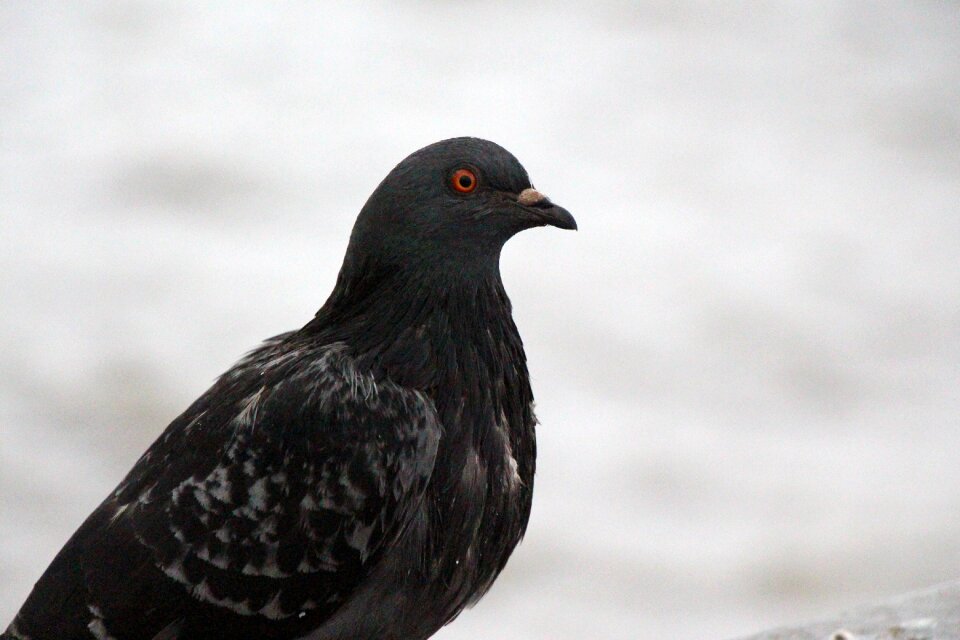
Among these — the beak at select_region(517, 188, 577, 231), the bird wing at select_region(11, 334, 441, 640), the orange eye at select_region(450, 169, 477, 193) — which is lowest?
the bird wing at select_region(11, 334, 441, 640)

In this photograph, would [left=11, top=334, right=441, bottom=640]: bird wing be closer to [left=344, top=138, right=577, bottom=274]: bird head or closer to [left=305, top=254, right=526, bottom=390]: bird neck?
[left=305, top=254, right=526, bottom=390]: bird neck

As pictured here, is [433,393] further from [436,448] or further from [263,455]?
[263,455]

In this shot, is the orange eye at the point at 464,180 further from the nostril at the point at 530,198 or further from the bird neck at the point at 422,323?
the bird neck at the point at 422,323

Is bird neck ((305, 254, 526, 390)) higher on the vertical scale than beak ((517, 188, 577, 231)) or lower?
lower

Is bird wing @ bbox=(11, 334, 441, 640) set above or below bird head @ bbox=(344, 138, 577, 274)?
below

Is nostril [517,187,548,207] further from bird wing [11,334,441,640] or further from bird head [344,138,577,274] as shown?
bird wing [11,334,441,640]

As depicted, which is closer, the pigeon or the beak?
the pigeon

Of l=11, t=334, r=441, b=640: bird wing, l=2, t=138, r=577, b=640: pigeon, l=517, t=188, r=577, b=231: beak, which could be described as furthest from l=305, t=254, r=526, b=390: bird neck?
l=517, t=188, r=577, b=231: beak

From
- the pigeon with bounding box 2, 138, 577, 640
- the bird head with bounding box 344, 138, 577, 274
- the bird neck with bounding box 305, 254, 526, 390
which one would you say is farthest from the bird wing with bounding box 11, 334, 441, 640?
the bird head with bounding box 344, 138, 577, 274
